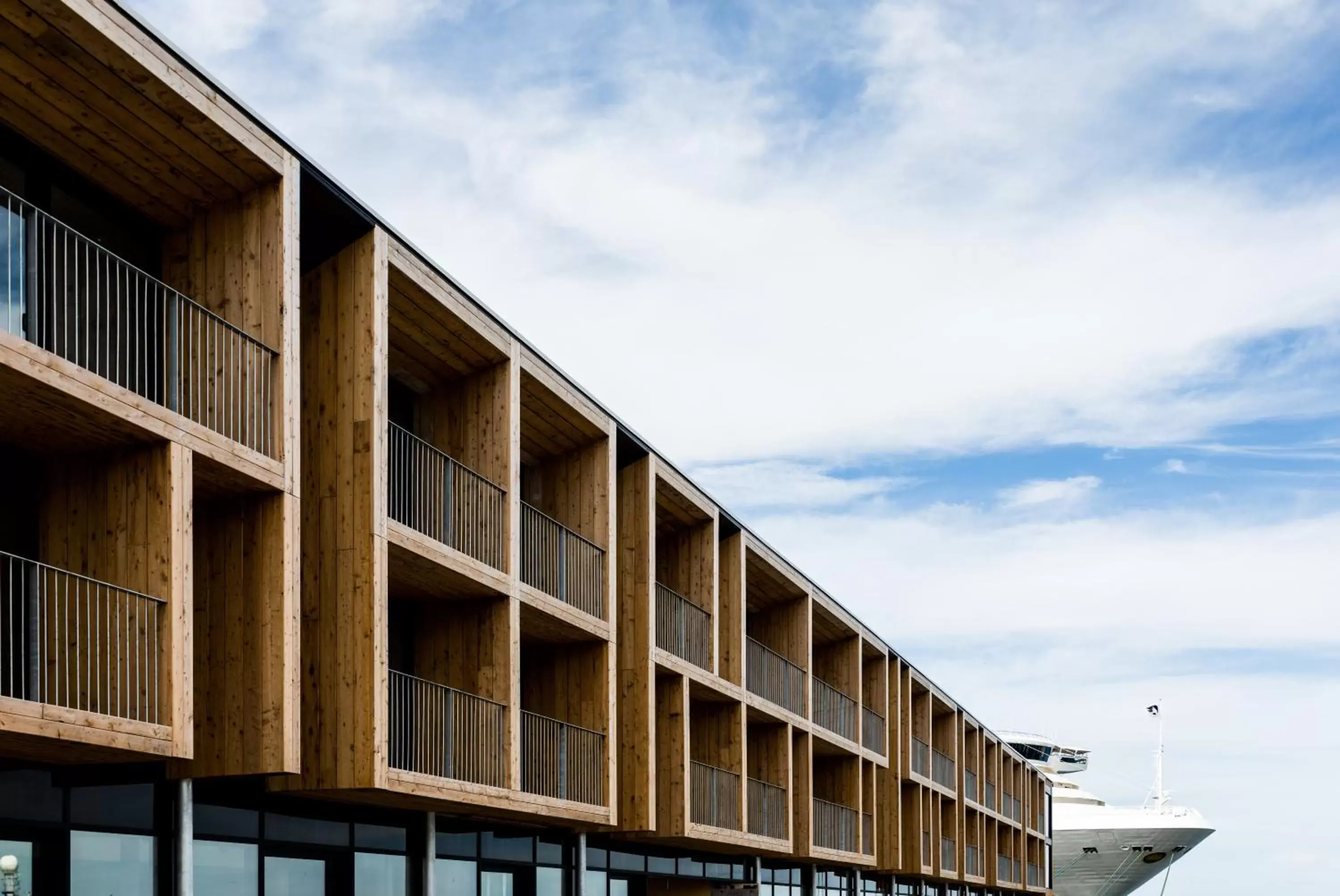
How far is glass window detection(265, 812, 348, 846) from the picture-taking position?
18.3 meters

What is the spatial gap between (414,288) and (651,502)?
8602 mm

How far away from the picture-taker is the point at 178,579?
47.2ft

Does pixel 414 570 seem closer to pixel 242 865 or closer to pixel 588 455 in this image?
pixel 242 865

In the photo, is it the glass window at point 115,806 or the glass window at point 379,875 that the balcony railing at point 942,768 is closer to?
the glass window at point 379,875

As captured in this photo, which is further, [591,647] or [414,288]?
[591,647]

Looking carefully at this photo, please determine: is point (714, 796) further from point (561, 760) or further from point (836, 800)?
point (836, 800)

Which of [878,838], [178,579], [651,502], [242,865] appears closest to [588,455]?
[651,502]

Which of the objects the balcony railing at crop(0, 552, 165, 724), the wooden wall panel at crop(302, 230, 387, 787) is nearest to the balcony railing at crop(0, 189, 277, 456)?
the wooden wall panel at crop(302, 230, 387, 787)

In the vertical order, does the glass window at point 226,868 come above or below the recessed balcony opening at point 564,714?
below

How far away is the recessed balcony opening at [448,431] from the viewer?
20.2 metres

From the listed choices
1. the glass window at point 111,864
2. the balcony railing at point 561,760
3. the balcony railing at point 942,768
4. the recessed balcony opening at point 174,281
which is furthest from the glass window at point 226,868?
the balcony railing at point 942,768

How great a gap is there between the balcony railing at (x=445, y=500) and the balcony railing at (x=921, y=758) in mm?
25143

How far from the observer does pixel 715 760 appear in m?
30.0

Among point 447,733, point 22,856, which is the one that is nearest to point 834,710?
point 447,733
